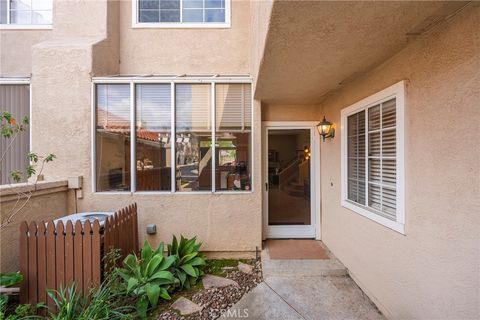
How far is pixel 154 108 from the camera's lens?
13.9 feet

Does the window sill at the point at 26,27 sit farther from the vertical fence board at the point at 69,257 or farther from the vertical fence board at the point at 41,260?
the vertical fence board at the point at 69,257

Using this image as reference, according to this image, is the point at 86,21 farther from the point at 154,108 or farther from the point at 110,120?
the point at 154,108

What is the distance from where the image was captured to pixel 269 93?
Result: 154 inches

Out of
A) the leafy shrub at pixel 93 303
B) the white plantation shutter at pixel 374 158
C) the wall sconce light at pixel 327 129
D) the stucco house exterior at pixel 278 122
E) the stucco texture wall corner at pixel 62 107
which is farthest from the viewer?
the wall sconce light at pixel 327 129

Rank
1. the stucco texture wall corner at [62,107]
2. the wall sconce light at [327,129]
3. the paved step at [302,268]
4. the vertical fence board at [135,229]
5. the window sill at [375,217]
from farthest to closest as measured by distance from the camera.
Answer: the wall sconce light at [327,129] < the stucco texture wall corner at [62,107] < the vertical fence board at [135,229] < the paved step at [302,268] < the window sill at [375,217]

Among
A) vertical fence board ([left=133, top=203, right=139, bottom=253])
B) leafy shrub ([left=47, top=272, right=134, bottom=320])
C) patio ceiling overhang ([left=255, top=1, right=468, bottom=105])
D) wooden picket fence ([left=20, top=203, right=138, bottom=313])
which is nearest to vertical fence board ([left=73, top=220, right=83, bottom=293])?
wooden picket fence ([left=20, top=203, right=138, bottom=313])

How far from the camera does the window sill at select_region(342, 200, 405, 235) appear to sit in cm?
255

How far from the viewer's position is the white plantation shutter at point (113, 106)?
165 inches

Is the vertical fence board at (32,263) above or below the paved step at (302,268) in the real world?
above

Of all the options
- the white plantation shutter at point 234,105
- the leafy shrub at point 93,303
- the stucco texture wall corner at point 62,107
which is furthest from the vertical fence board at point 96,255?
the white plantation shutter at point 234,105

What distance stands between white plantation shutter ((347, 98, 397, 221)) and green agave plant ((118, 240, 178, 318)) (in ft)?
10.3

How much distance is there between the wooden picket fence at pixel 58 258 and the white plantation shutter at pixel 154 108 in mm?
2088

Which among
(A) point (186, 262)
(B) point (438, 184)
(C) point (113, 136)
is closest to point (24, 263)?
(A) point (186, 262)

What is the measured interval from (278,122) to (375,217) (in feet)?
8.65
